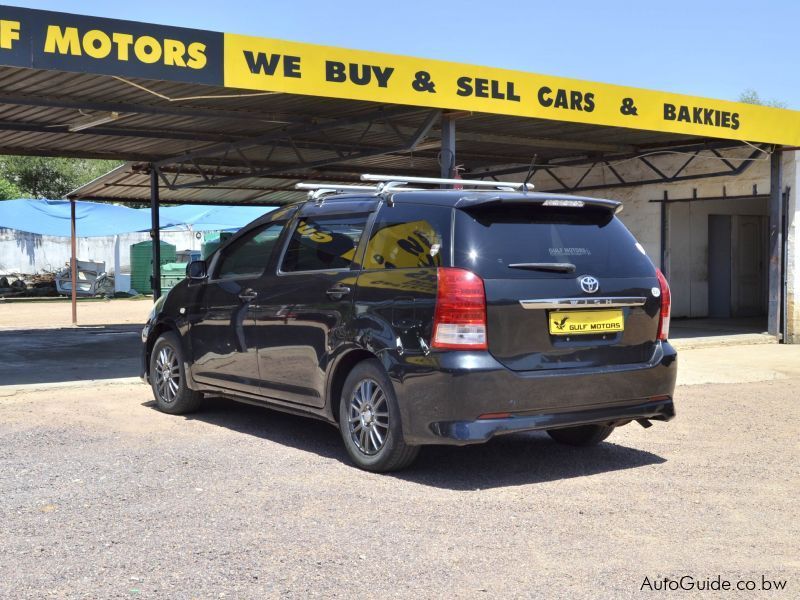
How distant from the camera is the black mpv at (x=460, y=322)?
18.6 ft

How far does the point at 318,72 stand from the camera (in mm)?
10516

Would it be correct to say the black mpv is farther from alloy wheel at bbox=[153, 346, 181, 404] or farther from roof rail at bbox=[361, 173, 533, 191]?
alloy wheel at bbox=[153, 346, 181, 404]

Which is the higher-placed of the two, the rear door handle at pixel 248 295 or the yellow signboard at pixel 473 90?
the yellow signboard at pixel 473 90

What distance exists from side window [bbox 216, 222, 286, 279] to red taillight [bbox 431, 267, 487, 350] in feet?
7.14

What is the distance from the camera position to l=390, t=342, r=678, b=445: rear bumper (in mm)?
5609

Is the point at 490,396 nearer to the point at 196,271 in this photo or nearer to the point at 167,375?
the point at 196,271

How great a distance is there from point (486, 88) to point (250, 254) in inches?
207

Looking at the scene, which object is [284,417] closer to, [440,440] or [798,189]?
[440,440]

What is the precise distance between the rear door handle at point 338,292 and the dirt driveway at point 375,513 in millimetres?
1127

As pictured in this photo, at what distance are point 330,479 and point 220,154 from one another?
39.9 ft

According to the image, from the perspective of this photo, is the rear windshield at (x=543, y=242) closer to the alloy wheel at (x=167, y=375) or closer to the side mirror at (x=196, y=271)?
the side mirror at (x=196, y=271)

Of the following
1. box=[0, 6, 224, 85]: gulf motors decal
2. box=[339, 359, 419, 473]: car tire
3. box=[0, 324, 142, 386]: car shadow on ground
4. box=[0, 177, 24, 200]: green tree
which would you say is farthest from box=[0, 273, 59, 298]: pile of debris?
box=[339, 359, 419, 473]: car tire

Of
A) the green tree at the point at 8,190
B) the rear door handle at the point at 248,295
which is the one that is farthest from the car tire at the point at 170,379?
the green tree at the point at 8,190

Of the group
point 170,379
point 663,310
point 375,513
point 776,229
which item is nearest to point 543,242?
point 663,310
